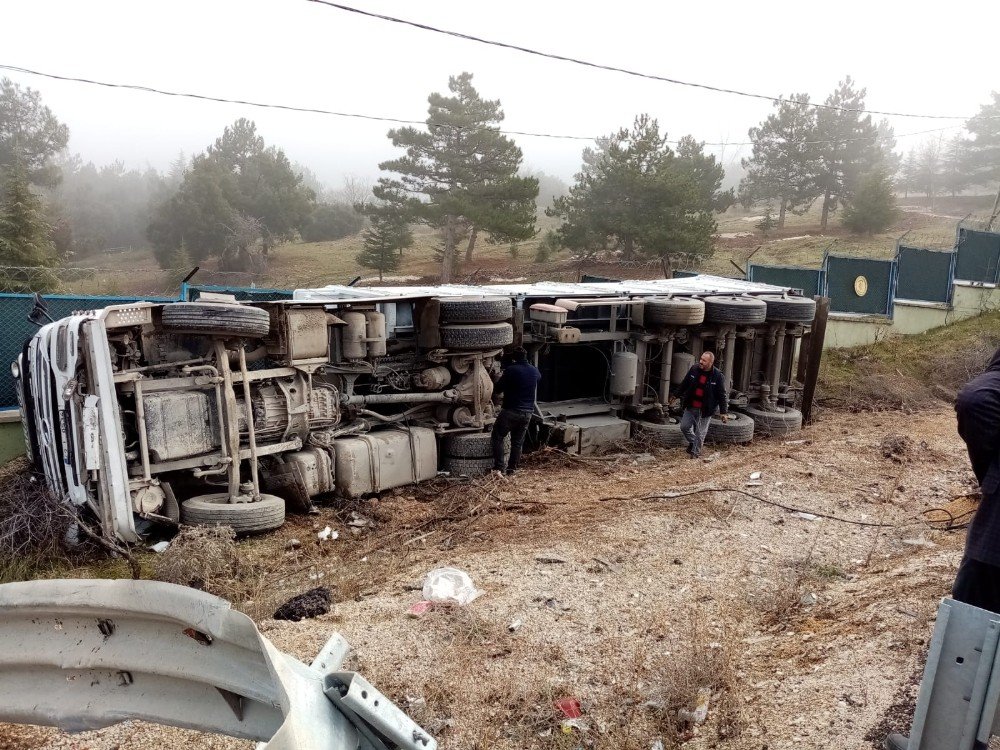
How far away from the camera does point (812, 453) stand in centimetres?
859

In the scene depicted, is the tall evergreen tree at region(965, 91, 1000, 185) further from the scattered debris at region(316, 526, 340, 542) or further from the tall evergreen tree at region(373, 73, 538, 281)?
the scattered debris at region(316, 526, 340, 542)

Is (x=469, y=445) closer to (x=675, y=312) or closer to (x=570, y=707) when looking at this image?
(x=675, y=312)

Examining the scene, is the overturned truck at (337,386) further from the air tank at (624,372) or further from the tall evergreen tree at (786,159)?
the tall evergreen tree at (786,159)

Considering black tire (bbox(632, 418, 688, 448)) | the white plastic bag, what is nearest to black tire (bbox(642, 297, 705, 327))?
black tire (bbox(632, 418, 688, 448))

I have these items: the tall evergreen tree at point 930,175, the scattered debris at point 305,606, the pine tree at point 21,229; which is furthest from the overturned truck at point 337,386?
the tall evergreen tree at point 930,175

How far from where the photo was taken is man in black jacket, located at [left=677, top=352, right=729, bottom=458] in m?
8.70

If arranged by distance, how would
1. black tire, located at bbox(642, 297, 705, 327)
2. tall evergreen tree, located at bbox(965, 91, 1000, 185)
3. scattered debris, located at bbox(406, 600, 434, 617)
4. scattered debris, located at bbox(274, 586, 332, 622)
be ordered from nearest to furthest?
scattered debris, located at bbox(406, 600, 434, 617) → scattered debris, located at bbox(274, 586, 332, 622) → black tire, located at bbox(642, 297, 705, 327) → tall evergreen tree, located at bbox(965, 91, 1000, 185)

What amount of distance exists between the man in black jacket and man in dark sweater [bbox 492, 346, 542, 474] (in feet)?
7.05

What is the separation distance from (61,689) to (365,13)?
8110mm

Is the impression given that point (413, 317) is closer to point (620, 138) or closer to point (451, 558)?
point (451, 558)

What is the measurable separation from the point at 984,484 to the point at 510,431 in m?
5.33

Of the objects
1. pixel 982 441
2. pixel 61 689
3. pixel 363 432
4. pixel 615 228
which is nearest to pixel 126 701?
pixel 61 689

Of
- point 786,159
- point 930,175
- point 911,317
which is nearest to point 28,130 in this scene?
point 786,159

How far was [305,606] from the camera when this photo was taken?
465 centimetres
